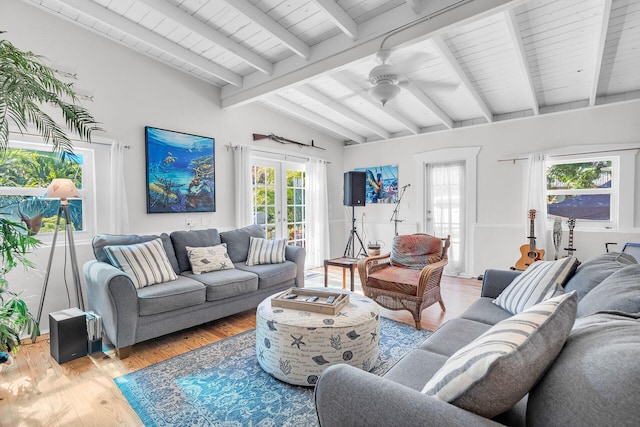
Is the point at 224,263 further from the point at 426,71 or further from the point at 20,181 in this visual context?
the point at 426,71

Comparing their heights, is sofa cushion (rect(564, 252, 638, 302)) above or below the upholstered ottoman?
above

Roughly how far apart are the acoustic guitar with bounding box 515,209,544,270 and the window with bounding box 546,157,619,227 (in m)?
0.43

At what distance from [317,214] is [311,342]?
379 cm

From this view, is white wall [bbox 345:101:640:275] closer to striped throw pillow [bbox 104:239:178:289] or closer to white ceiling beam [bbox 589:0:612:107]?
white ceiling beam [bbox 589:0:612:107]

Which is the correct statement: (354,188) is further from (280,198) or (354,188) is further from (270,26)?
(270,26)

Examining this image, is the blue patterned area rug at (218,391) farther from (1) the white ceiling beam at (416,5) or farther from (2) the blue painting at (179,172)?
(1) the white ceiling beam at (416,5)

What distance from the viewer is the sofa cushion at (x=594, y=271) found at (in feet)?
5.43

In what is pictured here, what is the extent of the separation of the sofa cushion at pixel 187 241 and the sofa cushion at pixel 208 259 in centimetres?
7

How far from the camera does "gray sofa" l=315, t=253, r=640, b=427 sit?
0.64 meters

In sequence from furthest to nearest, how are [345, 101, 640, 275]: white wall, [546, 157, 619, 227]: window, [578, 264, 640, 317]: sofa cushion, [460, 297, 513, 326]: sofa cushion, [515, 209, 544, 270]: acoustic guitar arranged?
[515, 209, 544, 270]: acoustic guitar → [546, 157, 619, 227]: window → [345, 101, 640, 275]: white wall → [460, 297, 513, 326]: sofa cushion → [578, 264, 640, 317]: sofa cushion

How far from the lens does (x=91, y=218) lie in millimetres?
3232

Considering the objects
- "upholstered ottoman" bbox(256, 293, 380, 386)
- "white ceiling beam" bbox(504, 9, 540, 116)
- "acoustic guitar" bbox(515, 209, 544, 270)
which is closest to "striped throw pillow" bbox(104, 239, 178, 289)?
"upholstered ottoman" bbox(256, 293, 380, 386)

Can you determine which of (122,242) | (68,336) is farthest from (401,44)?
(68,336)

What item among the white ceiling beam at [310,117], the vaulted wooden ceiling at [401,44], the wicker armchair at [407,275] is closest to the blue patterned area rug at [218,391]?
the wicker armchair at [407,275]
